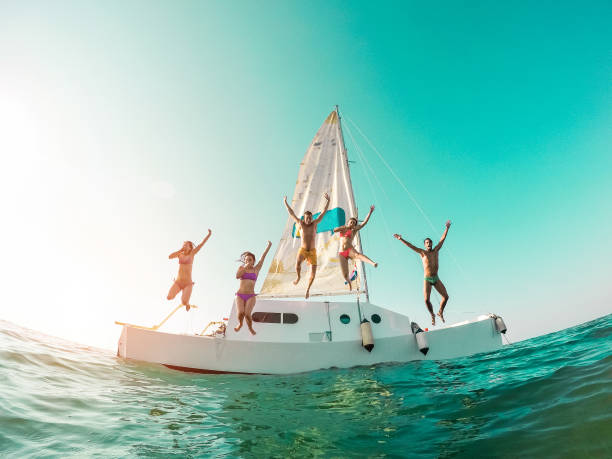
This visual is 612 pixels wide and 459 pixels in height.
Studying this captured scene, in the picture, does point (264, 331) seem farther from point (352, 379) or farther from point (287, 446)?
point (287, 446)

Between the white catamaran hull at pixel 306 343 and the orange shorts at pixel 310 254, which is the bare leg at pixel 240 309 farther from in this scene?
the orange shorts at pixel 310 254

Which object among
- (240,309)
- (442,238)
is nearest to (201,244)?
(240,309)

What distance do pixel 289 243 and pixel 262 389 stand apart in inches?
353

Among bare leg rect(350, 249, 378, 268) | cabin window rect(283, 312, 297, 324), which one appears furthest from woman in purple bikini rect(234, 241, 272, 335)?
bare leg rect(350, 249, 378, 268)

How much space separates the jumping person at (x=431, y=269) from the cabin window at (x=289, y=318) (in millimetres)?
4916

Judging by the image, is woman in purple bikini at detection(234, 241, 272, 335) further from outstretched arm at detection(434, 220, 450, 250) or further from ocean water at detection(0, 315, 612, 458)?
outstretched arm at detection(434, 220, 450, 250)

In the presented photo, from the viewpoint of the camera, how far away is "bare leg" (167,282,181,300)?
10.7 meters

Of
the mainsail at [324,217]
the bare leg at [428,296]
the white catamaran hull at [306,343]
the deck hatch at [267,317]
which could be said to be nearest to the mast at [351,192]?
the mainsail at [324,217]

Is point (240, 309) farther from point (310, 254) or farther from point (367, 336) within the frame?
point (367, 336)

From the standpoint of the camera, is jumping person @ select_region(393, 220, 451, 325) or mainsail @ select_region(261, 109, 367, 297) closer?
jumping person @ select_region(393, 220, 451, 325)

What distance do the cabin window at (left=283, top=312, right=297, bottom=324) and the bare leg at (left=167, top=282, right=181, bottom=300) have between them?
13.6 ft

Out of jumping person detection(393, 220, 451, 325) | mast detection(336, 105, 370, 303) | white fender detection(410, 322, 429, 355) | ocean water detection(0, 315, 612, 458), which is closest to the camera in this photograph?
ocean water detection(0, 315, 612, 458)

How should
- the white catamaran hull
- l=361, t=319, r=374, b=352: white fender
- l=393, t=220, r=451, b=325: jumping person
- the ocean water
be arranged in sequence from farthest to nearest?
l=393, t=220, r=451, b=325: jumping person → l=361, t=319, r=374, b=352: white fender → the white catamaran hull → the ocean water

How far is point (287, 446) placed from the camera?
11.9ft
